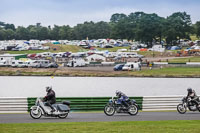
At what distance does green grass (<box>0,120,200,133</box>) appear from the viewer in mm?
15178

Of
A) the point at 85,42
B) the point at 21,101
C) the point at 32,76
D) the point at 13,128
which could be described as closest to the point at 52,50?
the point at 85,42

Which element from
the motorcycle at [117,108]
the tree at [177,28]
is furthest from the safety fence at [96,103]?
the tree at [177,28]

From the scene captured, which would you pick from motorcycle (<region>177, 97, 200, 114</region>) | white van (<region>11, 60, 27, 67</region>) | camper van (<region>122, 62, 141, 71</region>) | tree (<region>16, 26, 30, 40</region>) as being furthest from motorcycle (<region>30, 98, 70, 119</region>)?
tree (<region>16, 26, 30, 40</region>)

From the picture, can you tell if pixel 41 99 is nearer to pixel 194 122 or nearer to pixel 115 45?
pixel 194 122

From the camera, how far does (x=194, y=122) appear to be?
18.0 m

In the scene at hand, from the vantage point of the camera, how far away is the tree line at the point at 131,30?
128 meters

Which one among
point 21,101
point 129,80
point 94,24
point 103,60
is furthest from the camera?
point 94,24

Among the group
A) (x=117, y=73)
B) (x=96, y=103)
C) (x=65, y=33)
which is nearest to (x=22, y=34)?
(x=65, y=33)

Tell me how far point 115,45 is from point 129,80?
54785mm

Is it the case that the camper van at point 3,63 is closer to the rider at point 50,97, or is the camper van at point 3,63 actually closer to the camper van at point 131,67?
the camper van at point 131,67

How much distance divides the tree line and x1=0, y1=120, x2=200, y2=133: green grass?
108552mm

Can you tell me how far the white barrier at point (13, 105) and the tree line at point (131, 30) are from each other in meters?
104

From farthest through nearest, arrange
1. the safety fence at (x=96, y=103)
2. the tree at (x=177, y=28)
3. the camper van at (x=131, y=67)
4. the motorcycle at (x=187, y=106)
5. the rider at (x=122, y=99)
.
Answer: the tree at (x=177, y=28) < the camper van at (x=131, y=67) < the safety fence at (x=96, y=103) < the motorcycle at (x=187, y=106) < the rider at (x=122, y=99)

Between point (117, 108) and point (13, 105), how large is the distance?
19.8 ft
